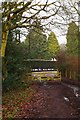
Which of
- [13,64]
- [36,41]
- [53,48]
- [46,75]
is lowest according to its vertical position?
[46,75]

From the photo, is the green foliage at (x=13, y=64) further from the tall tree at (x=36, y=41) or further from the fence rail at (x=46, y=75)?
the fence rail at (x=46, y=75)

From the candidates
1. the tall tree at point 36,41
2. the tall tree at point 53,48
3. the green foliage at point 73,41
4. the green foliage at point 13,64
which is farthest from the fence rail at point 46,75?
the green foliage at point 13,64

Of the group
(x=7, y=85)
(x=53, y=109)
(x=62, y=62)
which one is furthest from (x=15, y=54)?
(x=62, y=62)

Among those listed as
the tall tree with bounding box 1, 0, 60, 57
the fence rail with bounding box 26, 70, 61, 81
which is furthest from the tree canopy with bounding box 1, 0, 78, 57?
the fence rail with bounding box 26, 70, 61, 81

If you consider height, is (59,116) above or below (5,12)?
below

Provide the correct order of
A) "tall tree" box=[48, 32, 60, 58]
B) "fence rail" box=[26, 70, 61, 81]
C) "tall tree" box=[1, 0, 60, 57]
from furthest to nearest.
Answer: "tall tree" box=[48, 32, 60, 58], "fence rail" box=[26, 70, 61, 81], "tall tree" box=[1, 0, 60, 57]

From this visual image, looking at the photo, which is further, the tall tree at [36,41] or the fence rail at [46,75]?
the fence rail at [46,75]

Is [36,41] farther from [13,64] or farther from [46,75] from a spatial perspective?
[13,64]

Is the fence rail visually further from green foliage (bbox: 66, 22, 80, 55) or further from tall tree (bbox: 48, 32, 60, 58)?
green foliage (bbox: 66, 22, 80, 55)

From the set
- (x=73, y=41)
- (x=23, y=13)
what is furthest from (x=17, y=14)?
(x=73, y=41)

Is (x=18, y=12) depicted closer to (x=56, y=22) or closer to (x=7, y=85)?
(x=56, y=22)

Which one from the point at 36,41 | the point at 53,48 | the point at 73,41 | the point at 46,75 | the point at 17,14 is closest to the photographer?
the point at 17,14

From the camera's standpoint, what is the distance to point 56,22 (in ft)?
41.0

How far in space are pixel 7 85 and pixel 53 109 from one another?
12.2 ft
